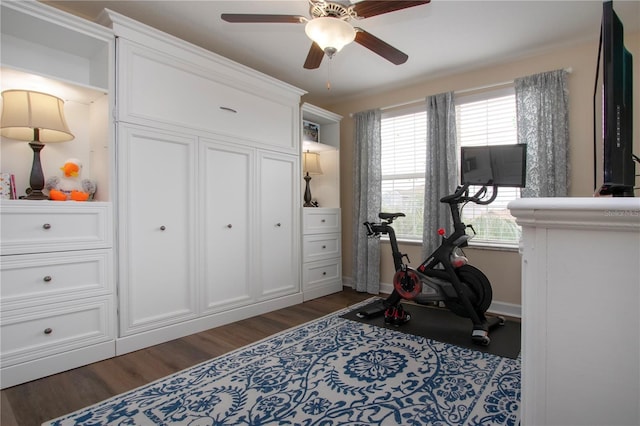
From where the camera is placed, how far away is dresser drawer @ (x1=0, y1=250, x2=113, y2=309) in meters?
1.84

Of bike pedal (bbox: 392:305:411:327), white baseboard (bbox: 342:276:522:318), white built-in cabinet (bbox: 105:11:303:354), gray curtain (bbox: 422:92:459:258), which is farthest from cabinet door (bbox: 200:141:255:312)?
white baseboard (bbox: 342:276:522:318)

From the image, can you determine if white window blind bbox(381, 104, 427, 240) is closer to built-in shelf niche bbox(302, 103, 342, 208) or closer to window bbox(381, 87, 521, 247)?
window bbox(381, 87, 521, 247)

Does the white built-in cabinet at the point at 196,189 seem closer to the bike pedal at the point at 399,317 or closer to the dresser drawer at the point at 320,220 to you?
the dresser drawer at the point at 320,220

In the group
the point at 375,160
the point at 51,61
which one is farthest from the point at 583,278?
the point at 375,160

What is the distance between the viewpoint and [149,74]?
2.42 m

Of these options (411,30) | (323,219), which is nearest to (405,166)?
(323,219)

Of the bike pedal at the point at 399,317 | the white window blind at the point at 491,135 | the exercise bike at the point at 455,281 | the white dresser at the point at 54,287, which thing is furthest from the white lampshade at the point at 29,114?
the white window blind at the point at 491,135

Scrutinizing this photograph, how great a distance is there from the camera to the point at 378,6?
68.0 inches

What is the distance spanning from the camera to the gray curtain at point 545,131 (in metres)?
2.86

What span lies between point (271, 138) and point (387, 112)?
1597mm

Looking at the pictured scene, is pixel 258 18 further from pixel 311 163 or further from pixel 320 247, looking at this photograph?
pixel 320 247

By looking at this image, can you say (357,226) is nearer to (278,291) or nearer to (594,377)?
(278,291)

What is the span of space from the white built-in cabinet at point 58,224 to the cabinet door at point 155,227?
0.32 feet

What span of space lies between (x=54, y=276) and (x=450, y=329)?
2893 mm
